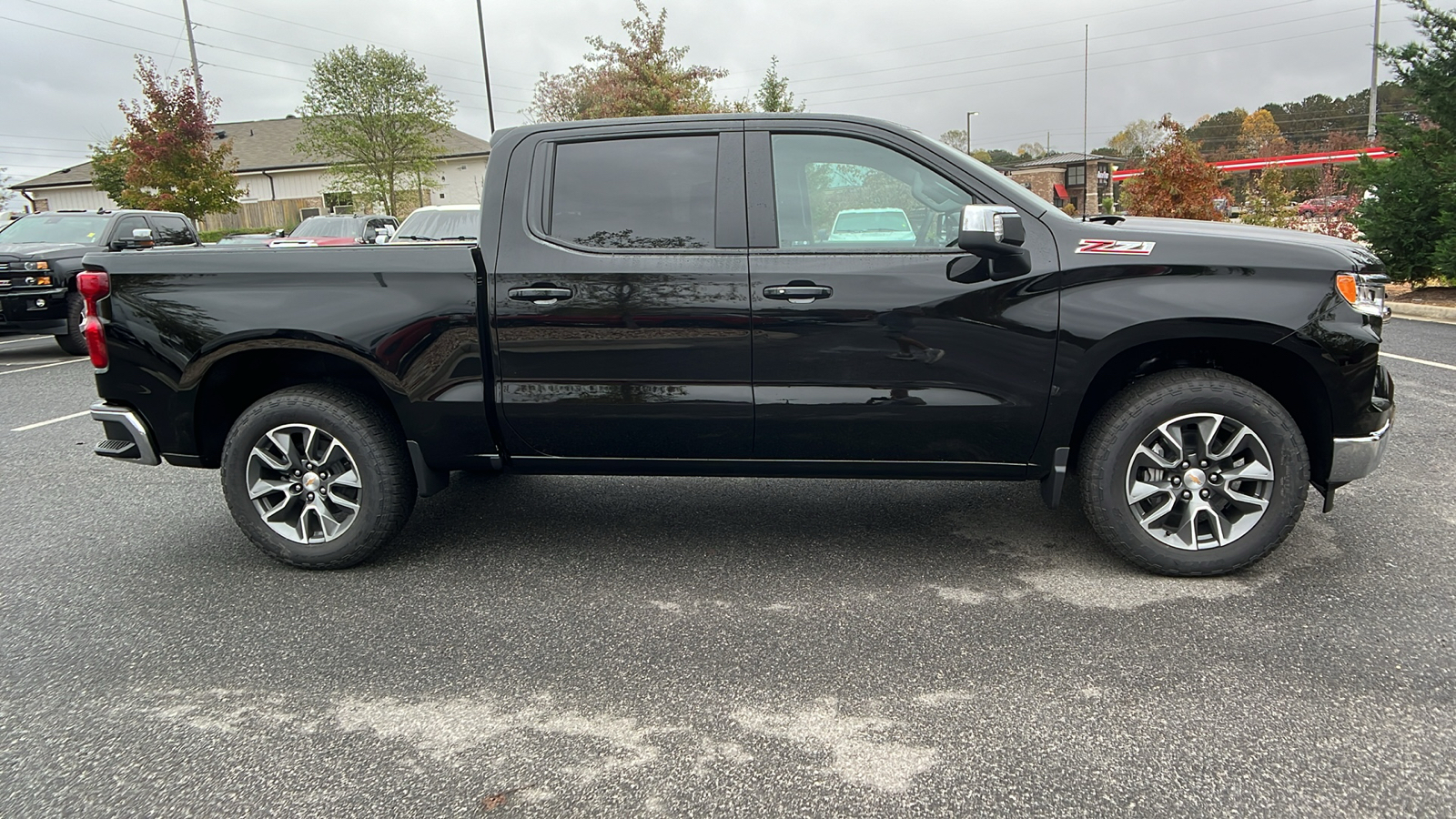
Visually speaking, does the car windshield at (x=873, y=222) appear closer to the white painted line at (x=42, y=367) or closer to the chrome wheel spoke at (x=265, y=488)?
the chrome wheel spoke at (x=265, y=488)

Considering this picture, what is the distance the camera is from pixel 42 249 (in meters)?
11.4

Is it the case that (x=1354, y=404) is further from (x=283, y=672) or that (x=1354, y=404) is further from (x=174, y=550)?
(x=174, y=550)

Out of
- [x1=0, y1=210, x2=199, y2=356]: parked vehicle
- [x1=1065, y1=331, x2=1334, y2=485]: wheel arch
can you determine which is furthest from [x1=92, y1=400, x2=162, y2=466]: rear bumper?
[x1=0, y1=210, x2=199, y2=356]: parked vehicle

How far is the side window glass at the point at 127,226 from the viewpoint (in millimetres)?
12884

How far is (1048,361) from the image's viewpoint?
362cm

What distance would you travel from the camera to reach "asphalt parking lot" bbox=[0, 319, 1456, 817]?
247 centimetres

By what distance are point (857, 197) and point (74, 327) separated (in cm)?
1133

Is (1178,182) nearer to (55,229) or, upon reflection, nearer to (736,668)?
(736,668)

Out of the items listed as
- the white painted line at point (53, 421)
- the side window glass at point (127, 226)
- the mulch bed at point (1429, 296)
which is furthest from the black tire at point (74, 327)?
the mulch bed at point (1429, 296)

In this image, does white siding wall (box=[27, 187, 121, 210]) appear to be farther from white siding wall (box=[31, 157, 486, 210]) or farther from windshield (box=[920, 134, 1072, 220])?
windshield (box=[920, 134, 1072, 220])

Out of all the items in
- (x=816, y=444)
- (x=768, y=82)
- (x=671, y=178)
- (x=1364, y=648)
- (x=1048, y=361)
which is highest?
(x=768, y=82)

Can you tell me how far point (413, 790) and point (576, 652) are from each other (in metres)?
0.85

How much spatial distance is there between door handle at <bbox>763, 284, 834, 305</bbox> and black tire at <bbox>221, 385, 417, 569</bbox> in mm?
1817

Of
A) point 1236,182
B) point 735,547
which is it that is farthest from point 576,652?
point 1236,182
